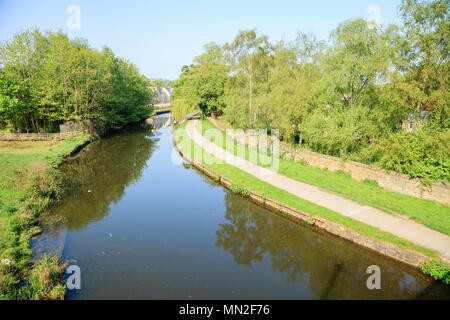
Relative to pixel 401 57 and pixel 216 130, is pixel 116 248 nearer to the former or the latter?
pixel 401 57

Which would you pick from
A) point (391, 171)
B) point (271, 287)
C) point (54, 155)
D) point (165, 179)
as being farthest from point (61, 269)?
point (54, 155)

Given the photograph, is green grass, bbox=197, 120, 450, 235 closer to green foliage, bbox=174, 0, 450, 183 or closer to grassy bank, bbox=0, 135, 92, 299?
green foliage, bbox=174, 0, 450, 183

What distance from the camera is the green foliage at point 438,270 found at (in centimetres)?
927

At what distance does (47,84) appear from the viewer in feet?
101

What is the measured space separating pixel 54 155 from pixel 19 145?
770 cm

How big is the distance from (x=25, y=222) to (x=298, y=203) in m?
13.3

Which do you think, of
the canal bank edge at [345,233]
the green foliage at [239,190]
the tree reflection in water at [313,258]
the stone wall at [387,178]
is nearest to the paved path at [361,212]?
the canal bank edge at [345,233]

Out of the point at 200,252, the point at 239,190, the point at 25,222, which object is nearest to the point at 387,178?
the point at 239,190

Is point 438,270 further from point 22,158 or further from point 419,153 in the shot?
point 22,158

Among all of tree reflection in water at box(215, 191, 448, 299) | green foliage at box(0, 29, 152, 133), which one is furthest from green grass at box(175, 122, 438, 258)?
green foliage at box(0, 29, 152, 133)

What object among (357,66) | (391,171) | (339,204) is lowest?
(339,204)

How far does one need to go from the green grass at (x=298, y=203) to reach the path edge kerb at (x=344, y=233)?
0.68 ft

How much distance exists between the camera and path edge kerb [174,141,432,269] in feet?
33.2

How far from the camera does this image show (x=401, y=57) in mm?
15320
